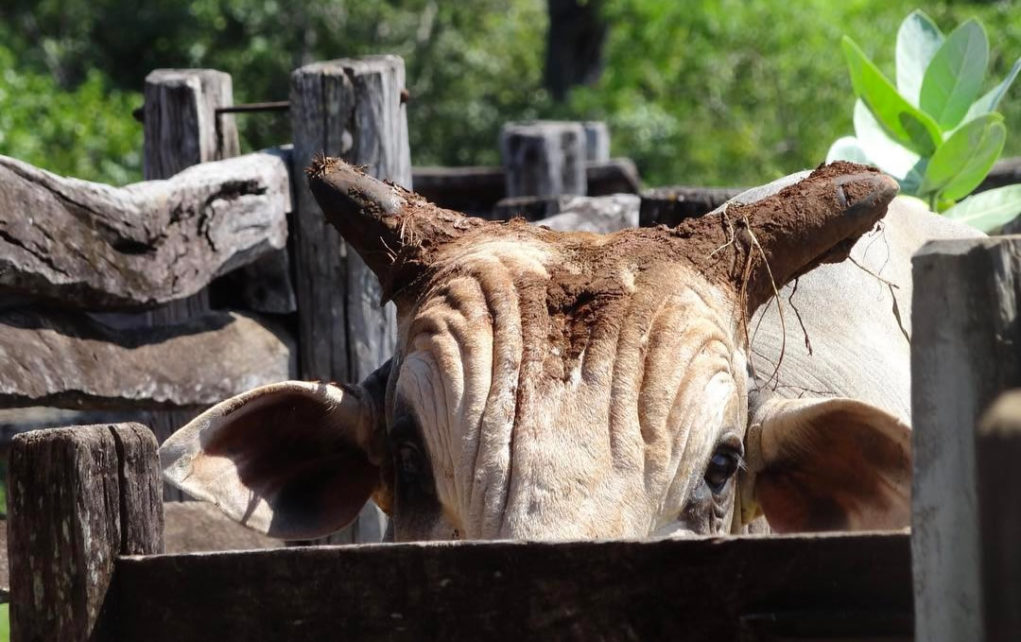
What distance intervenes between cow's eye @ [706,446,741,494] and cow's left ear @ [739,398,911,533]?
0.54 feet

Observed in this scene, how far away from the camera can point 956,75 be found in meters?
5.89

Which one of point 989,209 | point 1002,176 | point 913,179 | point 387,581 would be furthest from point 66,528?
point 1002,176

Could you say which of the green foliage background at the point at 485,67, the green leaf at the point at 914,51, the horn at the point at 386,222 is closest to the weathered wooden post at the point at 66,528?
the horn at the point at 386,222

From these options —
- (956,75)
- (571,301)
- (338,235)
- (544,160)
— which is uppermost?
(956,75)

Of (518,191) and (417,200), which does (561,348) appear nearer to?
(417,200)

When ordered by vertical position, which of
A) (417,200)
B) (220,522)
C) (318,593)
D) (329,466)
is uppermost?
(417,200)

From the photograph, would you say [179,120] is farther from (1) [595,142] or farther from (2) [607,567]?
(1) [595,142]

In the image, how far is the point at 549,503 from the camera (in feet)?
9.59

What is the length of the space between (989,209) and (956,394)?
4335mm

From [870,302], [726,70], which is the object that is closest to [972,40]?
[870,302]

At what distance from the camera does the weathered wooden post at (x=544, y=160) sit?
32.9 feet

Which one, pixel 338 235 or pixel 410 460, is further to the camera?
pixel 338 235

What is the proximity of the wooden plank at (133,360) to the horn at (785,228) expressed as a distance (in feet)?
5.55

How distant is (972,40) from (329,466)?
129 inches
